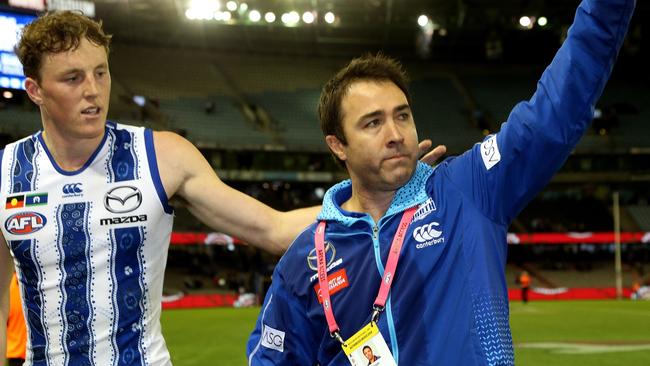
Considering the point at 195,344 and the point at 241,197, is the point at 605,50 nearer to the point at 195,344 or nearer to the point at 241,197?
the point at 241,197

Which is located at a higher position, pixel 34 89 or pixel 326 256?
pixel 34 89

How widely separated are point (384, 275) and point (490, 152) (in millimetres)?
609

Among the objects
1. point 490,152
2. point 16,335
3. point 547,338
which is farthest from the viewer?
point 547,338

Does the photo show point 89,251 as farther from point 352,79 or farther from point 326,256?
point 352,79

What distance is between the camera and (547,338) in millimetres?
13070

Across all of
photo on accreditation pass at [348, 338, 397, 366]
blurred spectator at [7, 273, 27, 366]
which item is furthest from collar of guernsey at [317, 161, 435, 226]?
blurred spectator at [7, 273, 27, 366]

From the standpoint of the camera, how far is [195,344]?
43.2 feet

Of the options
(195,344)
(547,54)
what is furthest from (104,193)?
(547,54)

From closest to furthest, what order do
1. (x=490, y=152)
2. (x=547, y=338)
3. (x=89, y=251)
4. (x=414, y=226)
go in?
(x=490, y=152) → (x=414, y=226) → (x=89, y=251) → (x=547, y=338)

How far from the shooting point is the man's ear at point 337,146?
10.3 feet

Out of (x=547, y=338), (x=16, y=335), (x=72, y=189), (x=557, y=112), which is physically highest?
(x=557, y=112)

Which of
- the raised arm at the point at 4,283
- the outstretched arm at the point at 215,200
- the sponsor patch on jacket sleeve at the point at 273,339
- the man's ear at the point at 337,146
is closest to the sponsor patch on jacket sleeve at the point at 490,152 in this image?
the outstretched arm at the point at 215,200

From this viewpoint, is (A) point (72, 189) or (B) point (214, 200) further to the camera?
(B) point (214, 200)

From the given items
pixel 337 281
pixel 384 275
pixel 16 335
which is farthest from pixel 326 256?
pixel 16 335
